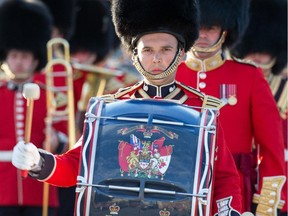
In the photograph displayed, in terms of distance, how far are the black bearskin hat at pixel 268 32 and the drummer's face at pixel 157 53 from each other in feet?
11.3

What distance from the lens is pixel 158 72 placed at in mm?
6031

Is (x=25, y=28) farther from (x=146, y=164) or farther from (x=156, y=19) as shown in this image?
(x=146, y=164)

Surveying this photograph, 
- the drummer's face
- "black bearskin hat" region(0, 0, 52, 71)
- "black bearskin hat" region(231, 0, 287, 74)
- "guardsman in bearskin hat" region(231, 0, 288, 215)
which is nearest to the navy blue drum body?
the drummer's face

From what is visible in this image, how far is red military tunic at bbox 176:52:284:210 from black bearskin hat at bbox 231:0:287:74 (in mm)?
2103

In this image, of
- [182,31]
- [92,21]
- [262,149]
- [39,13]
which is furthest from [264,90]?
[92,21]

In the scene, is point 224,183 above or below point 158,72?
below

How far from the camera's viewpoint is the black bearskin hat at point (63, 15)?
484 inches

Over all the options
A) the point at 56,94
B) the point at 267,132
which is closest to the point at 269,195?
the point at 267,132

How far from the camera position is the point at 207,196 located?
5.57m

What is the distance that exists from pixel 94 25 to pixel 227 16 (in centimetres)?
539

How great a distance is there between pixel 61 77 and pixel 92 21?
2.16m

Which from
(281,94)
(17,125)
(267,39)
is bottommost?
(17,125)

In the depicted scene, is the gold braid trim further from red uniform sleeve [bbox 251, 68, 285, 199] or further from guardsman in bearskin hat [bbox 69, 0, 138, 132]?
guardsman in bearskin hat [bbox 69, 0, 138, 132]

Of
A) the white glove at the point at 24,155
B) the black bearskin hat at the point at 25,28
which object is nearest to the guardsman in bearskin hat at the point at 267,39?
the black bearskin hat at the point at 25,28
